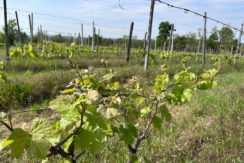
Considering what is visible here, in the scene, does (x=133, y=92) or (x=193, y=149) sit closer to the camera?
(x=133, y=92)

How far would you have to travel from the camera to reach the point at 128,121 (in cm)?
101

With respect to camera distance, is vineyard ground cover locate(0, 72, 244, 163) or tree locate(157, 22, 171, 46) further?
tree locate(157, 22, 171, 46)

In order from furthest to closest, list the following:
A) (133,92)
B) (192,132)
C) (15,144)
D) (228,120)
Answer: (228,120) → (192,132) → (133,92) → (15,144)

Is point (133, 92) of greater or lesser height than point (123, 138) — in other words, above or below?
above

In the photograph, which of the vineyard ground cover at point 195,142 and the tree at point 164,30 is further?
the tree at point 164,30

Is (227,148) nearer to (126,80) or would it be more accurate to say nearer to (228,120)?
(228,120)

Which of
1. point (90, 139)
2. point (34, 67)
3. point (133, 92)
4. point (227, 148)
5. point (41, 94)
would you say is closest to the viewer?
point (90, 139)

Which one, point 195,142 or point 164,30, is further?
point 164,30

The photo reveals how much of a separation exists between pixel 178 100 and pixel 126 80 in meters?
5.46

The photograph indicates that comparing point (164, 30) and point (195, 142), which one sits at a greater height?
point (164, 30)

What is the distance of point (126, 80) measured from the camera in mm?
6621

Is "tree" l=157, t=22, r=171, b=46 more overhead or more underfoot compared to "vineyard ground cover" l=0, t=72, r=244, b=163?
more overhead

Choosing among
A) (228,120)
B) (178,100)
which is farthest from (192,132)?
(178,100)

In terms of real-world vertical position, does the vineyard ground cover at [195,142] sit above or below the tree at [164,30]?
below
